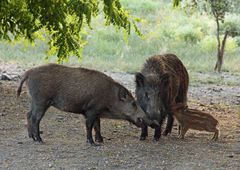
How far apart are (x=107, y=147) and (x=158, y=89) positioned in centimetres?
102

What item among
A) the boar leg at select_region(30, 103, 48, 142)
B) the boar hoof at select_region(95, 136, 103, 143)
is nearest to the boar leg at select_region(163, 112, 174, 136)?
the boar hoof at select_region(95, 136, 103, 143)

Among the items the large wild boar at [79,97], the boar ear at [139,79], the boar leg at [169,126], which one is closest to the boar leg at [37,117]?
the large wild boar at [79,97]

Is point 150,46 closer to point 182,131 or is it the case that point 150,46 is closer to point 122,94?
point 182,131

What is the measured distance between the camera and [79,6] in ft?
30.9

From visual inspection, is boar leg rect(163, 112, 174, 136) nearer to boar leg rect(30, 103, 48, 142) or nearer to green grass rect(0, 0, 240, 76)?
boar leg rect(30, 103, 48, 142)

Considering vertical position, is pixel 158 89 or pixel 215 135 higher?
pixel 158 89

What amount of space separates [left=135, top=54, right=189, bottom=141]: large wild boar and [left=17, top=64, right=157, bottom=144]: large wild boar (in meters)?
0.15

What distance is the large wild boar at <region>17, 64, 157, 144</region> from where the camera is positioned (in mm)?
7398

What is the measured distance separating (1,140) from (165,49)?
1272 centimetres

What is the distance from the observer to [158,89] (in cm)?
762

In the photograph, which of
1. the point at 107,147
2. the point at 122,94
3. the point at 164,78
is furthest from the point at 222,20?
the point at 107,147

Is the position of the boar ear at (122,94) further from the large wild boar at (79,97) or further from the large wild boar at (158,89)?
the large wild boar at (158,89)

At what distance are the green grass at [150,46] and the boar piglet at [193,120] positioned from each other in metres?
8.23

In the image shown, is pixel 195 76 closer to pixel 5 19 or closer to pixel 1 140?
pixel 5 19
